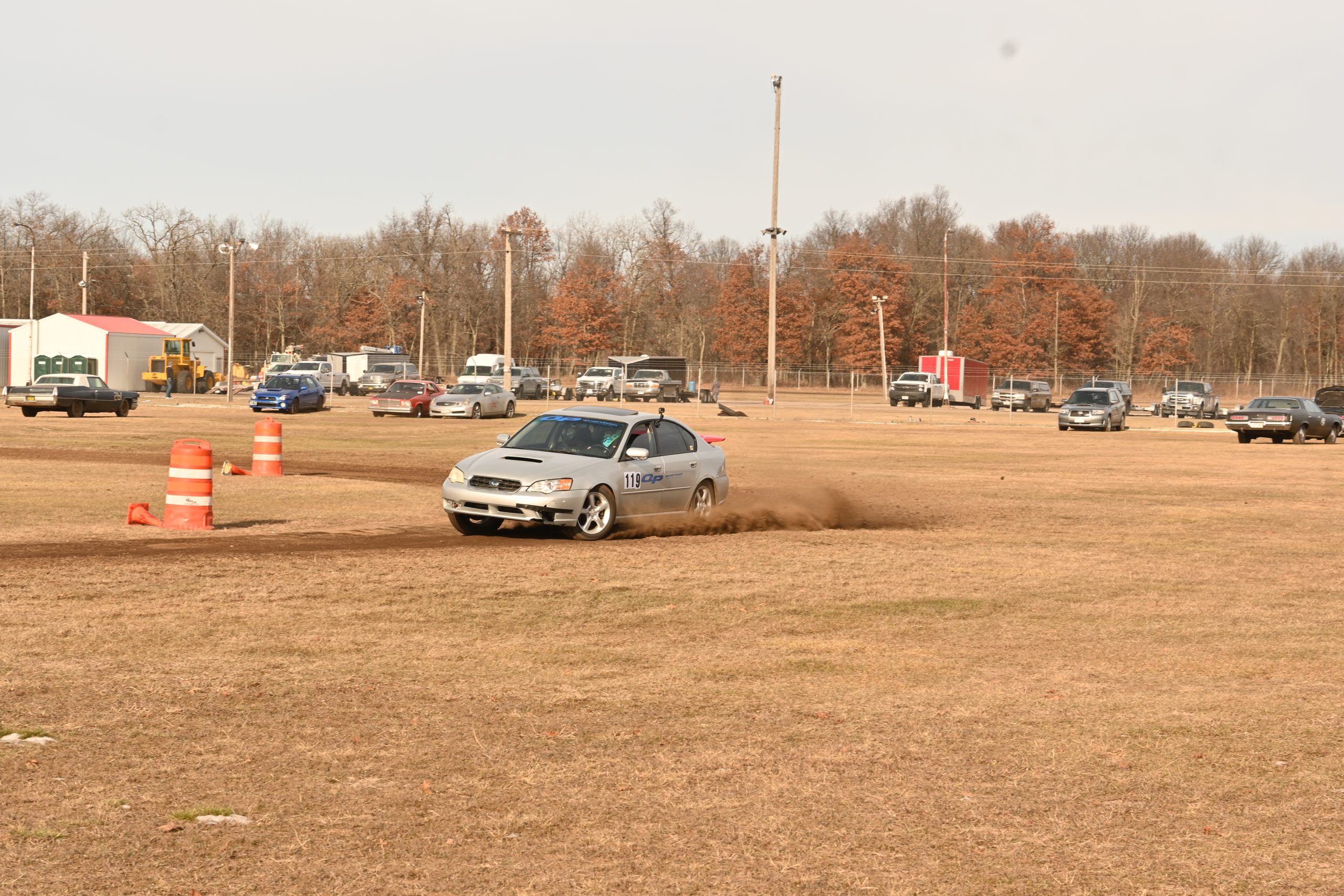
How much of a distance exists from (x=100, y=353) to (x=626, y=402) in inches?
1200

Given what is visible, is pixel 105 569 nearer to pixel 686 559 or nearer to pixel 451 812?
pixel 686 559

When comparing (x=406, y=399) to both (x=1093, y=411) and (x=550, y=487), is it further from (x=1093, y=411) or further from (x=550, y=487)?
(x=550, y=487)

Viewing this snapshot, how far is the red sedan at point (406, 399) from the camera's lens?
50844mm

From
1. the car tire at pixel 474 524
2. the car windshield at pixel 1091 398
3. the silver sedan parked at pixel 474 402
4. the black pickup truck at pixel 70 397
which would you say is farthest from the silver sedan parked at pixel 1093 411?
the car tire at pixel 474 524

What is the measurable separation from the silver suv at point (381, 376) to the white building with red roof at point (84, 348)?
12391 millimetres

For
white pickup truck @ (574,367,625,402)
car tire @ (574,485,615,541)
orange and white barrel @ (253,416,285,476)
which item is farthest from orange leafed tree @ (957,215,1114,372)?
car tire @ (574,485,615,541)

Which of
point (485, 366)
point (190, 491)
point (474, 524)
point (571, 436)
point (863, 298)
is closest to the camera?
point (190, 491)

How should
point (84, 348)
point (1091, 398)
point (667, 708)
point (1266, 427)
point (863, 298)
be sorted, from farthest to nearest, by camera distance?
point (863, 298) < point (84, 348) < point (1091, 398) < point (1266, 427) < point (667, 708)

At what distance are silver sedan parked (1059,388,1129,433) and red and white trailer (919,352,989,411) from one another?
2774cm

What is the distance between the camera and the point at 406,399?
51.1 metres

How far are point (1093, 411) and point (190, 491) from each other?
136ft

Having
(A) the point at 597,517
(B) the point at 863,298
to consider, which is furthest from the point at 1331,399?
(B) the point at 863,298

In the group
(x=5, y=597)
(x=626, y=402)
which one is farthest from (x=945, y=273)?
(x=5, y=597)

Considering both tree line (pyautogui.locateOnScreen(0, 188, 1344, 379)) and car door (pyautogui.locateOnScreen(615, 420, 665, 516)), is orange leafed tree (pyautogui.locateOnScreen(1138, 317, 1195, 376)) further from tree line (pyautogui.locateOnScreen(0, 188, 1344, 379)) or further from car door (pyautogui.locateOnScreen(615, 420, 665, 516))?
car door (pyautogui.locateOnScreen(615, 420, 665, 516))
